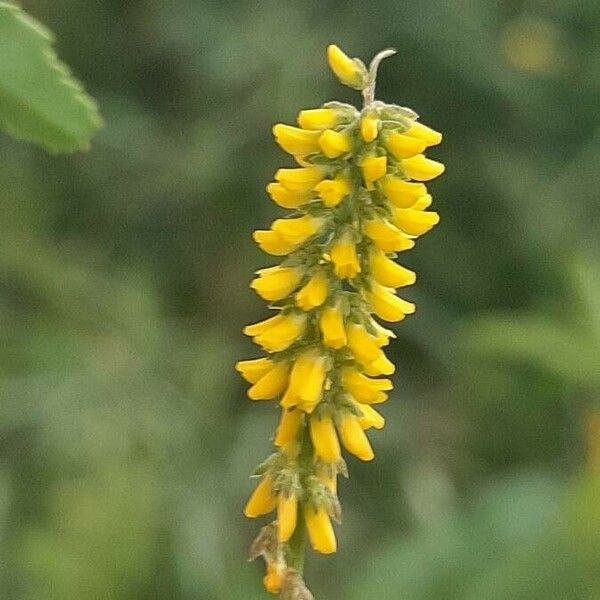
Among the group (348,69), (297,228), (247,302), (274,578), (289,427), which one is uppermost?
(247,302)

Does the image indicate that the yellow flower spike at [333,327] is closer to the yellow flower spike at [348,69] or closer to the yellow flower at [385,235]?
the yellow flower at [385,235]

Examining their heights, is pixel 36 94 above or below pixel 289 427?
above

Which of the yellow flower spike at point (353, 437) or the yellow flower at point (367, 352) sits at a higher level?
the yellow flower at point (367, 352)

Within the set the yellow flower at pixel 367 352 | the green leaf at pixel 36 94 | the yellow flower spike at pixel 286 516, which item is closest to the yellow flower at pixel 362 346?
the yellow flower at pixel 367 352

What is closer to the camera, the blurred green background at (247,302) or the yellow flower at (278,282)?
the yellow flower at (278,282)

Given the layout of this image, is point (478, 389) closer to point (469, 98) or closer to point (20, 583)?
point (469, 98)

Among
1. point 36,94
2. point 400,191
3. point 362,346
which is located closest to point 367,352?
point 362,346

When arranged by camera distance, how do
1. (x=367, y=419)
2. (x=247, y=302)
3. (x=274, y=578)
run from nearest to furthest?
(x=274, y=578) < (x=367, y=419) < (x=247, y=302)

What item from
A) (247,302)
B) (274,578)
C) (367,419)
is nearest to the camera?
(274,578)

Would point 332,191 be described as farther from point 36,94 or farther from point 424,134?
point 36,94
